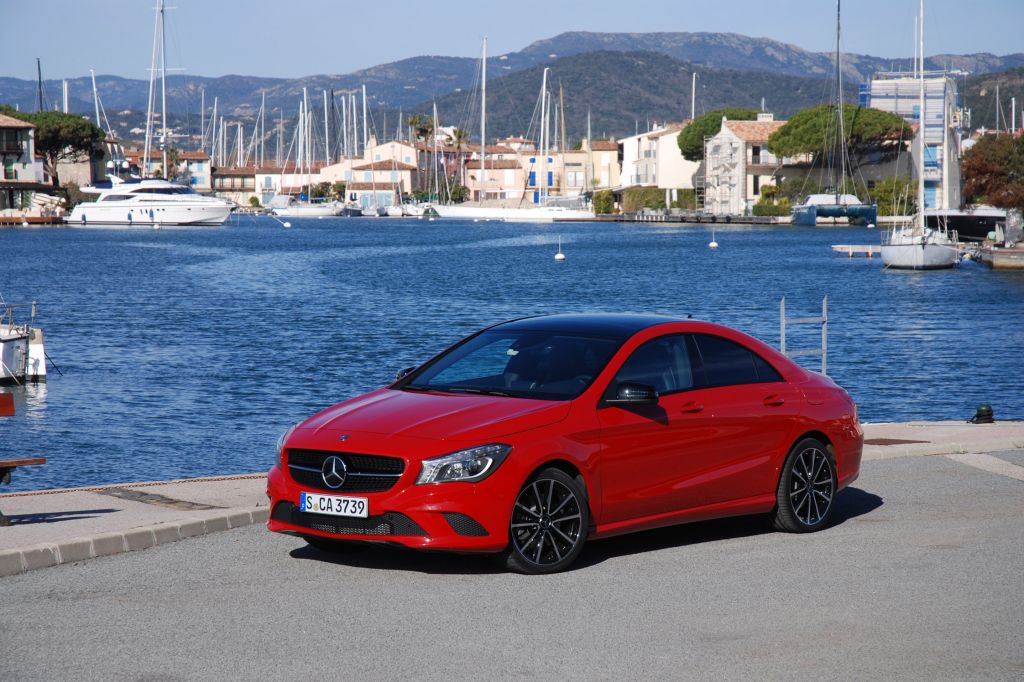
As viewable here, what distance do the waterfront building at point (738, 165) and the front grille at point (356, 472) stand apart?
150 m

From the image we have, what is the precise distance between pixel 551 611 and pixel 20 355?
2418 centimetres

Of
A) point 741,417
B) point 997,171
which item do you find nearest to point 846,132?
point 997,171

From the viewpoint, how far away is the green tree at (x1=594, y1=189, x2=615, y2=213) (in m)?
179

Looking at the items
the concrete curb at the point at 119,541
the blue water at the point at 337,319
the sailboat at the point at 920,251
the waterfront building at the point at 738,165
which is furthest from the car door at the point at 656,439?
the waterfront building at the point at 738,165

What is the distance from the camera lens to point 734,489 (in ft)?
31.0

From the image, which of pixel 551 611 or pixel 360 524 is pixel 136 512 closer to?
pixel 360 524

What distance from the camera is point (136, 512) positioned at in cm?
1035

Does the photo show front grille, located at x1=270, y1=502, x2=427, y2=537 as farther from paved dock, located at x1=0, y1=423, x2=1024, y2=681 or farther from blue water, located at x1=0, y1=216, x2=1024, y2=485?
blue water, located at x1=0, y1=216, x2=1024, y2=485

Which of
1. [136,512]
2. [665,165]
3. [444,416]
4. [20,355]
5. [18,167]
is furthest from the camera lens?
[665,165]

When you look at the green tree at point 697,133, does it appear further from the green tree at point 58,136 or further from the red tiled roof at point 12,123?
the red tiled roof at point 12,123

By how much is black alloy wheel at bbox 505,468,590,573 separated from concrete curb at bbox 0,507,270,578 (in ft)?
8.14

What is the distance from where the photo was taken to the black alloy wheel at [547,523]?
8.28m

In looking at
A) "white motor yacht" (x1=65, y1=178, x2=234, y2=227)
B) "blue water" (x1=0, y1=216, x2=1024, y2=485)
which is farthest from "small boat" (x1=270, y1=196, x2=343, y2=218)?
"blue water" (x1=0, y1=216, x2=1024, y2=485)

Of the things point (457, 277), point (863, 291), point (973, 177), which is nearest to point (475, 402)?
point (863, 291)
